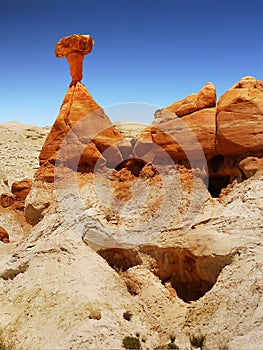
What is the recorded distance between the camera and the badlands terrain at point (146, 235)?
13422mm

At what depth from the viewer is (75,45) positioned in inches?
804

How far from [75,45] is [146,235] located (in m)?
9.58

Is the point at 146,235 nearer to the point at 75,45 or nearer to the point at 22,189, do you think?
the point at 75,45

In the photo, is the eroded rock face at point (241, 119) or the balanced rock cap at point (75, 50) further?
the balanced rock cap at point (75, 50)

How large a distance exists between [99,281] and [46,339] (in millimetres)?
2626

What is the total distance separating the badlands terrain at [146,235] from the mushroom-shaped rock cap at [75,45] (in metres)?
1.68

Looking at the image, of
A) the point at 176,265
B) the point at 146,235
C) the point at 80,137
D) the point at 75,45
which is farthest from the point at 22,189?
the point at 176,265

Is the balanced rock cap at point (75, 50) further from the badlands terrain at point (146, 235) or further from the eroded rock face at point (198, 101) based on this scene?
the eroded rock face at point (198, 101)

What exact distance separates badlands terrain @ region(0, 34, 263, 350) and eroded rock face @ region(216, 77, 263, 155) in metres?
0.04

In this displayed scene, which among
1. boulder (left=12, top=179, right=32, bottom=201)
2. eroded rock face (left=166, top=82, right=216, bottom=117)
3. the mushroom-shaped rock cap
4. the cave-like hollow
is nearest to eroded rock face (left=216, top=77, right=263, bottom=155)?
eroded rock face (left=166, top=82, right=216, bottom=117)

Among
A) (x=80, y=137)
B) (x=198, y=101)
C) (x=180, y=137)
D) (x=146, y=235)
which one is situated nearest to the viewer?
(x=146, y=235)

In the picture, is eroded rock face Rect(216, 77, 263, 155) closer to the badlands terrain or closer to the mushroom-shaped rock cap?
the badlands terrain

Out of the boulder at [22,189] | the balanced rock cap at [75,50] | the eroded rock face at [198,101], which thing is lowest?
the boulder at [22,189]

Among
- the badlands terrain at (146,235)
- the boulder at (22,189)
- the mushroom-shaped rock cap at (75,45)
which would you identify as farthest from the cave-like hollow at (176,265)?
the boulder at (22,189)
